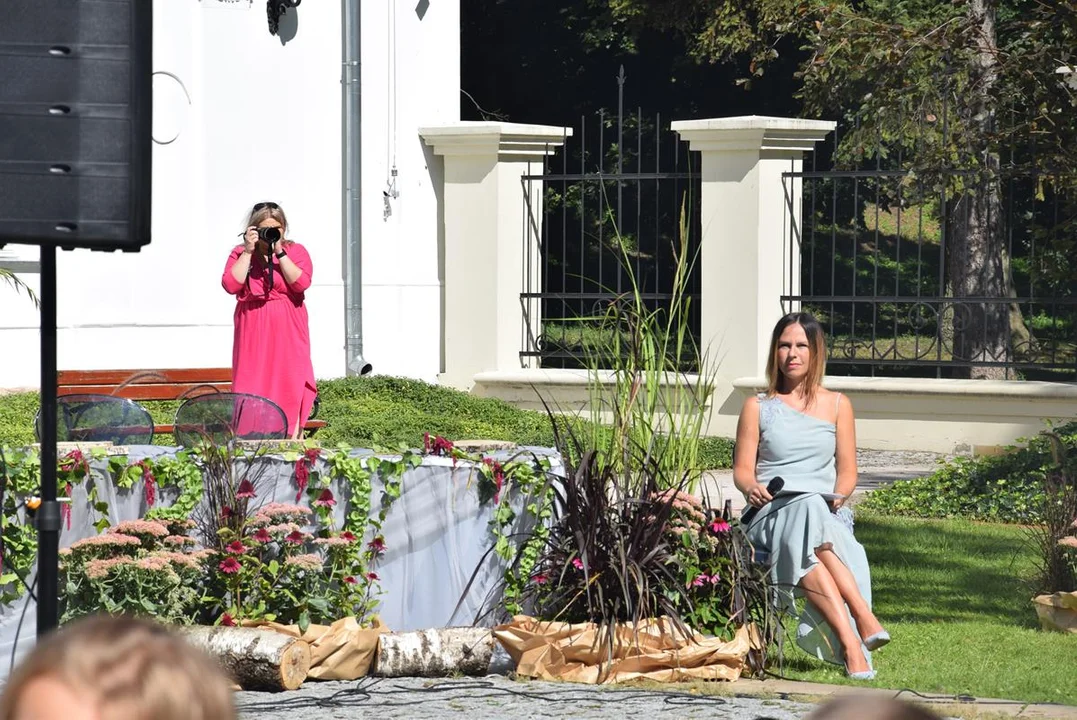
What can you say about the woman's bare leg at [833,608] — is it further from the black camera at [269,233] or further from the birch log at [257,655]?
the black camera at [269,233]

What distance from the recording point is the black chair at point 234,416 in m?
7.19

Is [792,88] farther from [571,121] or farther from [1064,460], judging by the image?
[1064,460]

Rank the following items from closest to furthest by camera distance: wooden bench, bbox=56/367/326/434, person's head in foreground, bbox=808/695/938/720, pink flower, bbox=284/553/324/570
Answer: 1. person's head in foreground, bbox=808/695/938/720
2. pink flower, bbox=284/553/324/570
3. wooden bench, bbox=56/367/326/434

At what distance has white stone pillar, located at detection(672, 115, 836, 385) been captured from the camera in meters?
14.2

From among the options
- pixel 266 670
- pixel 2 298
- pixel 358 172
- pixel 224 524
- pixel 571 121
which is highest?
pixel 571 121

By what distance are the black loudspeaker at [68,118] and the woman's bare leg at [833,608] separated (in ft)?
10.4

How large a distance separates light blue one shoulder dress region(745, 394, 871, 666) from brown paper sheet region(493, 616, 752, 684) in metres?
0.36

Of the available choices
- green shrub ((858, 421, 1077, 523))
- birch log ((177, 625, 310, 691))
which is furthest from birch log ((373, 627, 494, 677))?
green shrub ((858, 421, 1077, 523))

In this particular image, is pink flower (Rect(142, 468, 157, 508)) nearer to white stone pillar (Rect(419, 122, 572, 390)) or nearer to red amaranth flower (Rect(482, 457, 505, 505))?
red amaranth flower (Rect(482, 457, 505, 505))

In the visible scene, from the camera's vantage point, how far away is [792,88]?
26.6m

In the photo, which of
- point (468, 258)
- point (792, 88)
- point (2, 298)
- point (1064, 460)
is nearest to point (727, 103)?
point (792, 88)

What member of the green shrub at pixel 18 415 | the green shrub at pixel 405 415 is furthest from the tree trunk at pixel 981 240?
the green shrub at pixel 18 415

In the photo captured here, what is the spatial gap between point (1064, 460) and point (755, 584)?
9.29ft

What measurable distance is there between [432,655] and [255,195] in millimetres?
9135
